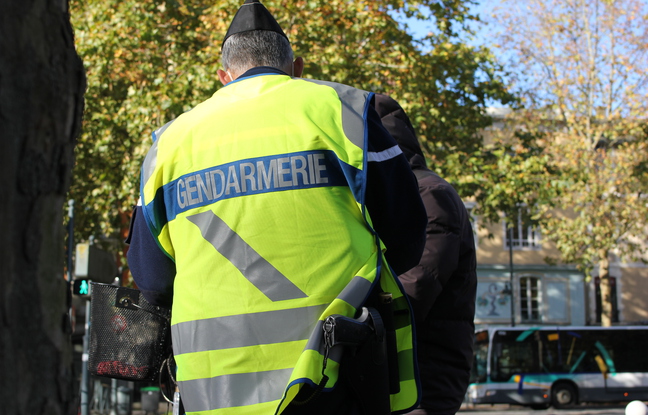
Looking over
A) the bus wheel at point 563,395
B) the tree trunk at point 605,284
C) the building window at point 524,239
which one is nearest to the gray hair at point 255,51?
the bus wheel at point 563,395

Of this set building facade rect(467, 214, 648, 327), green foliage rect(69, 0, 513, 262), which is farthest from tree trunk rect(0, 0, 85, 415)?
building facade rect(467, 214, 648, 327)

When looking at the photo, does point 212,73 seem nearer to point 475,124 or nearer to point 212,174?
point 475,124

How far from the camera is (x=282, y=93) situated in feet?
7.63

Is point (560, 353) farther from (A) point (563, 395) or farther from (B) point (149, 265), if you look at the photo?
(B) point (149, 265)

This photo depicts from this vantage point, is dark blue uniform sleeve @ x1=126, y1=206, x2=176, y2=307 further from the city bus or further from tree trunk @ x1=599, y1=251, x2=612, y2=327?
tree trunk @ x1=599, y1=251, x2=612, y2=327

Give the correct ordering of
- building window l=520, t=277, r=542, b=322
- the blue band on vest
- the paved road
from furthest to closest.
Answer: building window l=520, t=277, r=542, b=322
the paved road
the blue band on vest

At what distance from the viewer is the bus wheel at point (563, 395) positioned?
26.2 m

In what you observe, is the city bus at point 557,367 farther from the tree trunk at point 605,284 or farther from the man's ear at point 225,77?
the man's ear at point 225,77

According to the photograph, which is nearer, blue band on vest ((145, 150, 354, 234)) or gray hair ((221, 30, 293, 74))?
blue band on vest ((145, 150, 354, 234))

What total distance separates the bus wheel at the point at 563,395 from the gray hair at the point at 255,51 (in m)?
25.5

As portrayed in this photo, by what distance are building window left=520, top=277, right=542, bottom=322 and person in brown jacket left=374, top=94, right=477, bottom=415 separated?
38.6 meters

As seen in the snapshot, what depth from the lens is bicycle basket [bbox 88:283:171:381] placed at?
2.61 meters

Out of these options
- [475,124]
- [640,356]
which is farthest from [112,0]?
[640,356]

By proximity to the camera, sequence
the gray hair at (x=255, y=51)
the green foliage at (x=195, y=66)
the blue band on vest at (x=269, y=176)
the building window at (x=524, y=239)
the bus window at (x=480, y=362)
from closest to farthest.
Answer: the blue band on vest at (x=269, y=176)
the gray hair at (x=255, y=51)
the green foliage at (x=195, y=66)
the bus window at (x=480, y=362)
the building window at (x=524, y=239)
